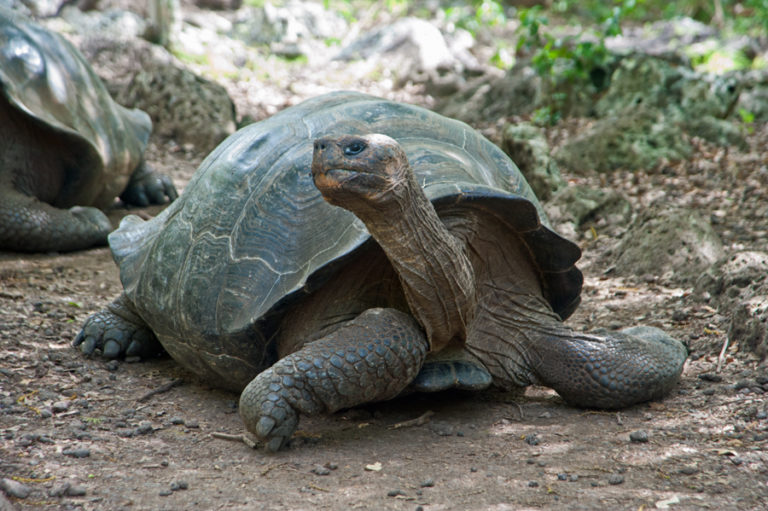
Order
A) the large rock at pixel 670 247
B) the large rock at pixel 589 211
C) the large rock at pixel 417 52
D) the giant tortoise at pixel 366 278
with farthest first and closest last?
the large rock at pixel 417 52, the large rock at pixel 589 211, the large rock at pixel 670 247, the giant tortoise at pixel 366 278

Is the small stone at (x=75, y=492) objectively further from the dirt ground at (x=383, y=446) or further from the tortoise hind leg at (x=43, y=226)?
the tortoise hind leg at (x=43, y=226)

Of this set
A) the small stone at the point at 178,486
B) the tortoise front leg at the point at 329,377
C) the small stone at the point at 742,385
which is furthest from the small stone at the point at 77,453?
the small stone at the point at 742,385

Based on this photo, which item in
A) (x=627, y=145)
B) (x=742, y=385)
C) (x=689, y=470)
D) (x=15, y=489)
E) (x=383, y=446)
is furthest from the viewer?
(x=627, y=145)

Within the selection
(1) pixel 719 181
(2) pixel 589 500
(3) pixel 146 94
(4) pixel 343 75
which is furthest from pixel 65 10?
(2) pixel 589 500

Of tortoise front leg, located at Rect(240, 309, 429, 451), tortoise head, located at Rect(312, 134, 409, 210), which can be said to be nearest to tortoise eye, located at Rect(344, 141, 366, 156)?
tortoise head, located at Rect(312, 134, 409, 210)

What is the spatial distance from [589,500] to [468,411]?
92cm

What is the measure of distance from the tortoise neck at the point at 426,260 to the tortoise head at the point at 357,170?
5 centimetres

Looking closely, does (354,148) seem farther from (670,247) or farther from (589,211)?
(589,211)

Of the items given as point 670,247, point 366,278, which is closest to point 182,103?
point 670,247

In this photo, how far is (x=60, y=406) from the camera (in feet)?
10.4

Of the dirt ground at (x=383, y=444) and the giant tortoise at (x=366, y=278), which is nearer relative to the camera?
the dirt ground at (x=383, y=444)

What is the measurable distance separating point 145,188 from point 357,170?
497 centimetres

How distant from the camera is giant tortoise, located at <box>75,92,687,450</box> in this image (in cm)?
271

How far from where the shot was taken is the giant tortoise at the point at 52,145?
551 cm
